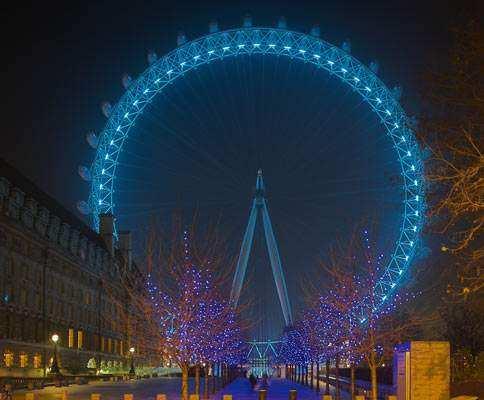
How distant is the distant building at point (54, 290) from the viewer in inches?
2852

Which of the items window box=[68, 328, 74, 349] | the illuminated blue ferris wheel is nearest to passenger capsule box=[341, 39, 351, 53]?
the illuminated blue ferris wheel

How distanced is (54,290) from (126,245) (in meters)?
42.7

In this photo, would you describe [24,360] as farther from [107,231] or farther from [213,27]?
[107,231]

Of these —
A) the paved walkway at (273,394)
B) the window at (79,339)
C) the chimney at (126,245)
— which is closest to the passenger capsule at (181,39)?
the paved walkway at (273,394)

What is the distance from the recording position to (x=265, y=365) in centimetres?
16712

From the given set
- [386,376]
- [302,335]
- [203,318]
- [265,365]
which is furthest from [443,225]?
[265,365]

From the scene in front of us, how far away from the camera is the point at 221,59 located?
7206cm

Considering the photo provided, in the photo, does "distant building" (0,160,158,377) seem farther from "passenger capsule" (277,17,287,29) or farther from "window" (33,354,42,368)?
"passenger capsule" (277,17,287,29)

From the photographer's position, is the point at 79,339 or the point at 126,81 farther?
the point at 79,339

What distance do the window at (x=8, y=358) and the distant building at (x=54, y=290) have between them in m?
0.09

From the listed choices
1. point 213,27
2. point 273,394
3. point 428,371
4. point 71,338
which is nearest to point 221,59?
point 213,27

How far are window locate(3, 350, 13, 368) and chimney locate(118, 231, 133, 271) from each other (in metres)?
54.9

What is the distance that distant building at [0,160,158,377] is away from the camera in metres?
72.4

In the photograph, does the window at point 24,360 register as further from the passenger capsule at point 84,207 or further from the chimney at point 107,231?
the chimney at point 107,231
